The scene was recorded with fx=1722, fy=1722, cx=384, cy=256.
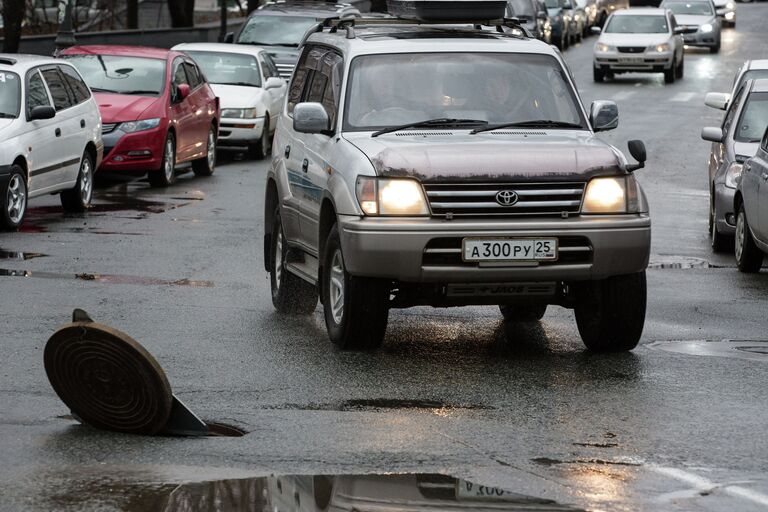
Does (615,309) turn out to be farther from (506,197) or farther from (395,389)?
(395,389)

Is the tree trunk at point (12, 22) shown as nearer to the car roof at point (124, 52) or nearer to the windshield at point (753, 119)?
the car roof at point (124, 52)

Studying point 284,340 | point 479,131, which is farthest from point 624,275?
point 284,340

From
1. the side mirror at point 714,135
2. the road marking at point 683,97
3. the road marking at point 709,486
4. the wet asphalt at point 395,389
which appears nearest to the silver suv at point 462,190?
the wet asphalt at point 395,389

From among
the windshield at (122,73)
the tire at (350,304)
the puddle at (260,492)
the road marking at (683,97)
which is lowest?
the road marking at (683,97)

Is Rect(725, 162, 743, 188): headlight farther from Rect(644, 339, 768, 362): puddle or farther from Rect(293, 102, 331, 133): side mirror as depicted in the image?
Rect(293, 102, 331, 133): side mirror

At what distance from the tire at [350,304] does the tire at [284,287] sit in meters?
1.65

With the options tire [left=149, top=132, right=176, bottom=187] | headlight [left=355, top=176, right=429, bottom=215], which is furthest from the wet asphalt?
tire [left=149, top=132, right=176, bottom=187]

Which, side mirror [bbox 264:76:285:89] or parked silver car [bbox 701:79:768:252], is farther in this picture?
side mirror [bbox 264:76:285:89]

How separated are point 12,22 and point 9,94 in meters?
13.8

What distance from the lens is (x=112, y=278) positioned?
13.1 metres

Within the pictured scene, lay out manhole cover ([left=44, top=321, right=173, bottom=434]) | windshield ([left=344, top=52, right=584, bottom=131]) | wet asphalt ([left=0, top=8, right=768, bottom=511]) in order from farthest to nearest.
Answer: windshield ([left=344, top=52, right=584, bottom=131]) → manhole cover ([left=44, top=321, right=173, bottom=434]) → wet asphalt ([left=0, top=8, right=768, bottom=511])

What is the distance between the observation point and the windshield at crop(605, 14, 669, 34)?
43.1 meters

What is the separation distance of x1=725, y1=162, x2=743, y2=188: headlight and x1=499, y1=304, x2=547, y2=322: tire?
189 inches

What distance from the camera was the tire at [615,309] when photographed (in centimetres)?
977
